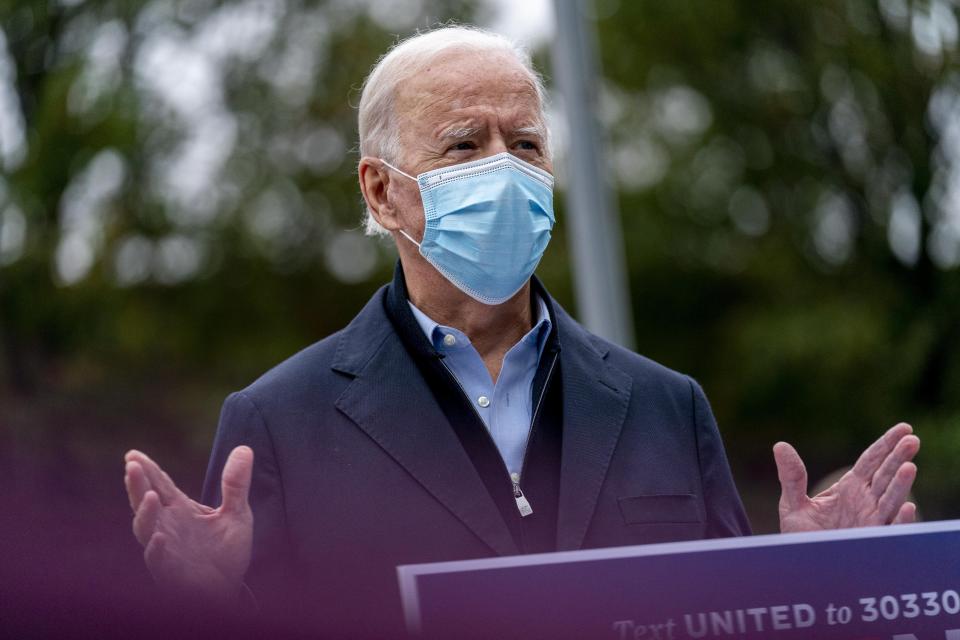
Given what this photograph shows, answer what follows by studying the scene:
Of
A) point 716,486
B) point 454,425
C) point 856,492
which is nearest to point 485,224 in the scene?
point 454,425

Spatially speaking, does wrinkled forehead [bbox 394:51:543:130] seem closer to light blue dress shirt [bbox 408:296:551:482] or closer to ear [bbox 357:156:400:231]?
ear [bbox 357:156:400:231]

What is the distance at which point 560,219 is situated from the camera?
12.7m

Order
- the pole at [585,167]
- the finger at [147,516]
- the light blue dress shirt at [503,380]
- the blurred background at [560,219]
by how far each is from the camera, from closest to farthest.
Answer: the finger at [147,516], the light blue dress shirt at [503,380], the pole at [585,167], the blurred background at [560,219]

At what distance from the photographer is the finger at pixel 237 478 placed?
78.8 inches

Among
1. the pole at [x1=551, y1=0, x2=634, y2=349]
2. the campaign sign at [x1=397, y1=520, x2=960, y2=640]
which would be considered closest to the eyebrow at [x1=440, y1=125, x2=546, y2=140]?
the campaign sign at [x1=397, y1=520, x2=960, y2=640]

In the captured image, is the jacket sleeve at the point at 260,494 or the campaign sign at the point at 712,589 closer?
the campaign sign at the point at 712,589

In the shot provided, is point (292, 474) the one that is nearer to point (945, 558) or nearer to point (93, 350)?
point (945, 558)

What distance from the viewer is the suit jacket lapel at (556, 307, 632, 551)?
240cm

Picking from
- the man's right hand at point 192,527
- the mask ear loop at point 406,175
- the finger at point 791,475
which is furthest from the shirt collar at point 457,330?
the man's right hand at point 192,527

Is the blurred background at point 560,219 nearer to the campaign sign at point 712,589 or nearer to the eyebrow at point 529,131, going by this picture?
the eyebrow at point 529,131

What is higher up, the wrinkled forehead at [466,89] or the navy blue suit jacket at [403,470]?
the wrinkled forehead at [466,89]

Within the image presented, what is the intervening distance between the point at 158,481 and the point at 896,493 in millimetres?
1365

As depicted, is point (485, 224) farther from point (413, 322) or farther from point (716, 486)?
point (716, 486)

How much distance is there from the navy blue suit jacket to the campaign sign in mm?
620
